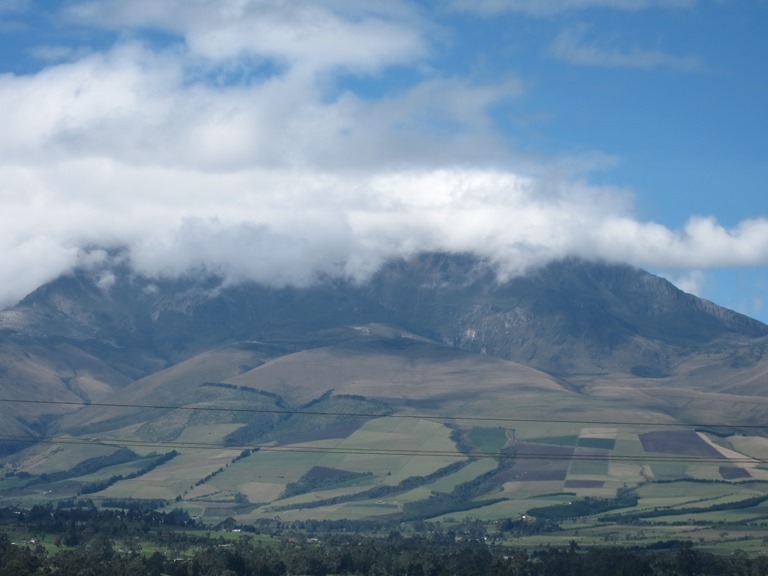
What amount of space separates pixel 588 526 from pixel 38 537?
84.5 m

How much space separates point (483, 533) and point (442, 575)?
66.2 m

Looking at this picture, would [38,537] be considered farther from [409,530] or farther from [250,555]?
[409,530]

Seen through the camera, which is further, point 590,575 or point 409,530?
point 409,530

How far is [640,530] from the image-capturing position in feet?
602

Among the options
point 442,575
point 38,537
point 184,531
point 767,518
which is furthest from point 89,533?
point 767,518

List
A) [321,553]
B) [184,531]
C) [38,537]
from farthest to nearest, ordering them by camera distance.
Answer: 1. [184,531]
2. [38,537]
3. [321,553]

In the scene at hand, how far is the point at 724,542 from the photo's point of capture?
162m

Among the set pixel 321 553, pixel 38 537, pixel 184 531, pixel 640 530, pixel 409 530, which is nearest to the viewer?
pixel 321 553

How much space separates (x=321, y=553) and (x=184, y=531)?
3068cm

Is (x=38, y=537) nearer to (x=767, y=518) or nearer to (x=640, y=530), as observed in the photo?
(x=640, y=530)

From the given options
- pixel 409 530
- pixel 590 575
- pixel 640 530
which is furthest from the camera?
pixel 409 530

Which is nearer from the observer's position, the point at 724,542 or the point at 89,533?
the point at 89,533

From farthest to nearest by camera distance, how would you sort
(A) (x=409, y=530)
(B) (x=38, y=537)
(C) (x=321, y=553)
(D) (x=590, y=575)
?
(A) (x=409, y=530), (B) (x=38, y=537), (C) (x=321, y=553), (D) (x=590, y=575)

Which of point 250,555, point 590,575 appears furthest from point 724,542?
point 250,555
